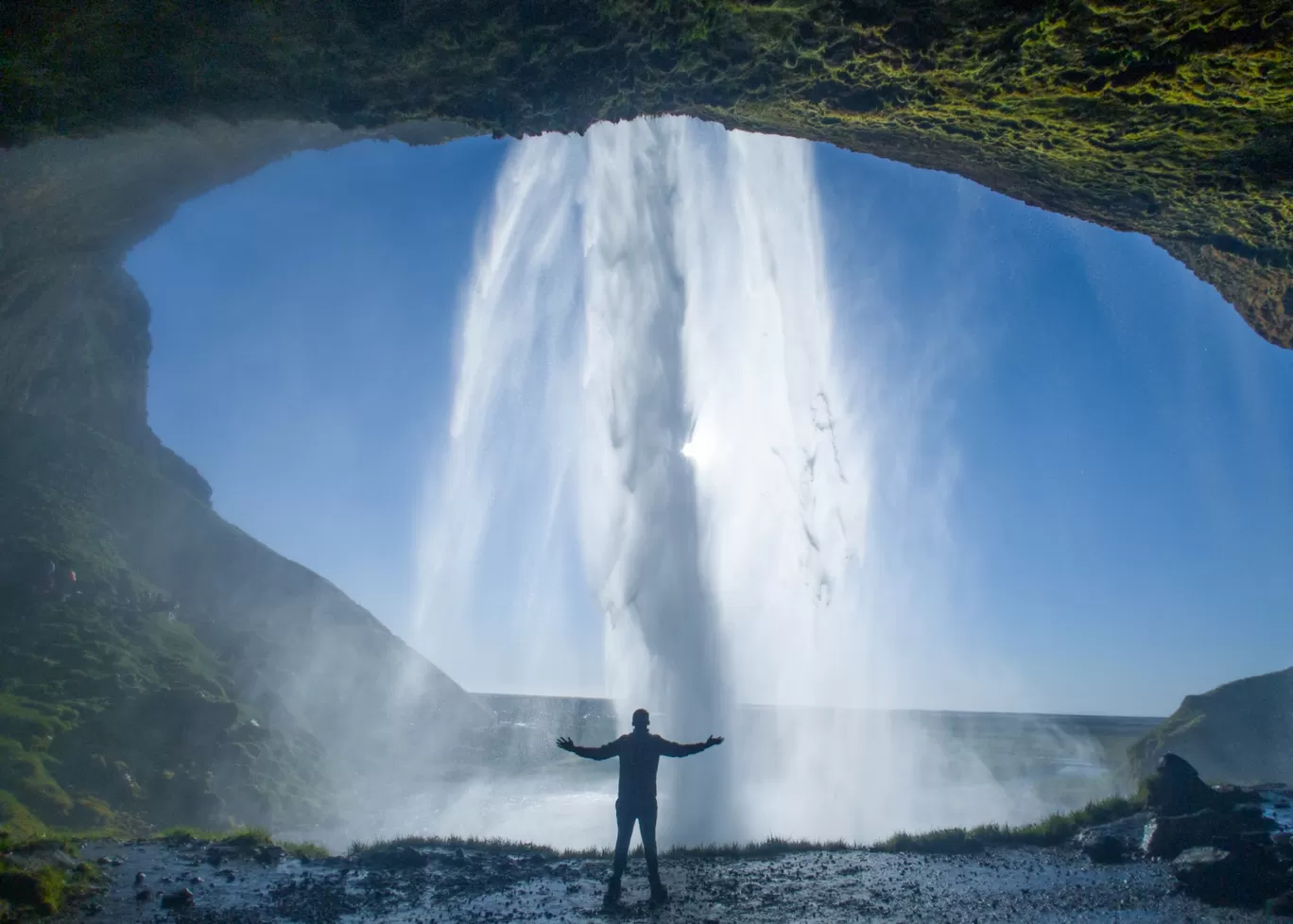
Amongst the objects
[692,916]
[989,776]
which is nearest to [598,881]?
[692,916]

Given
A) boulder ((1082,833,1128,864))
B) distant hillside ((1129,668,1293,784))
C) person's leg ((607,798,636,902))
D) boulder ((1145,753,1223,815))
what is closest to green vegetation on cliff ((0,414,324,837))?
person's leg ((607,798,636,902))

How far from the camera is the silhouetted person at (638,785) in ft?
28.0

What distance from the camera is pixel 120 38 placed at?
9664 mm

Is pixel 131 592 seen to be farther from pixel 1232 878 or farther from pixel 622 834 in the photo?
pixel 1232 878

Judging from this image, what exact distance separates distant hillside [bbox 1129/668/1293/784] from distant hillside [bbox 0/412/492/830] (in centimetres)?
4730

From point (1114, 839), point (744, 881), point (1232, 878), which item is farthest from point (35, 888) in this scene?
point (1114, 839)

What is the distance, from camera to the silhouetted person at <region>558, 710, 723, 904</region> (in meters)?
8.52

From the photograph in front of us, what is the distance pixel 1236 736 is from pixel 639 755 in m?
43.1

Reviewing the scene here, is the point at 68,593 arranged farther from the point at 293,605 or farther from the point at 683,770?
the point at 683,770

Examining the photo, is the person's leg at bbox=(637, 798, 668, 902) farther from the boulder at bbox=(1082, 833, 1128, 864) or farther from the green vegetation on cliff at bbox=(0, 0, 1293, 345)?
the green vegetation on cliff at bbox=(0, 0, 1293, 345)

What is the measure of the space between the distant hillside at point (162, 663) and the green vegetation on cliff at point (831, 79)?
2204 cm

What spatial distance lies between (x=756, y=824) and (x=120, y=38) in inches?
956

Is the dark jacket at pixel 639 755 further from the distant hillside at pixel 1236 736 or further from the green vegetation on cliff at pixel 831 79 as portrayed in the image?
the distant hillside at pixel 1236 736

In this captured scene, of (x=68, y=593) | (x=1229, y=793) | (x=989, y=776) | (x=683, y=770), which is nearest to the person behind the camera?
(x=1229, y=793)
